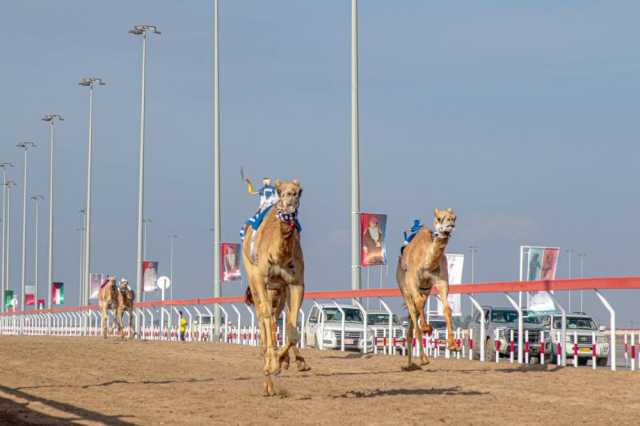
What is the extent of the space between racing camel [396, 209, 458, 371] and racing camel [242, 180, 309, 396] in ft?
15.0

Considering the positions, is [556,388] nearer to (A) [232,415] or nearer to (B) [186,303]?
(A) [232,415]

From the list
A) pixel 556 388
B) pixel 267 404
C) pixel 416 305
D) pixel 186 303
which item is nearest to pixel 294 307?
pixel 267 404

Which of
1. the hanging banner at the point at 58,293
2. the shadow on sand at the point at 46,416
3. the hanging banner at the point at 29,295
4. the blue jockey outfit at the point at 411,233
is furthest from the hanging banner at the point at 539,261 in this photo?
the hanging banner at the point at 29,295

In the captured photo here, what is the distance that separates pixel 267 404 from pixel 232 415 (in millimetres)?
1263

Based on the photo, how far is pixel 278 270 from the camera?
51.6 ft

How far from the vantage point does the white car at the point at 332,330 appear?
3647cm

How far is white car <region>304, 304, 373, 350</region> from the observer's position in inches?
1436

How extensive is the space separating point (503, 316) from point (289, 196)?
61.5ft

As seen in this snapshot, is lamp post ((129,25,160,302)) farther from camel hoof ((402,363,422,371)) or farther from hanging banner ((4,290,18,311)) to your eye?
hanging banner ((4,290,18,311))

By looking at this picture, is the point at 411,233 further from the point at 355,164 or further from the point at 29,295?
the point at 29,295

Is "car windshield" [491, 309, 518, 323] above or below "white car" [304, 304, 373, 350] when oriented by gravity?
above

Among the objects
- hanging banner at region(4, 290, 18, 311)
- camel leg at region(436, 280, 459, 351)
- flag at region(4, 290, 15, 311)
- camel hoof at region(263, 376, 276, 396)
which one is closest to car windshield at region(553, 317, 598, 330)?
camel leg at region(436, 280, 459, 351)

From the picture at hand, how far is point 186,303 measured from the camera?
44.8 m

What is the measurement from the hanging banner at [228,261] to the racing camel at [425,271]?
24.3 metres
